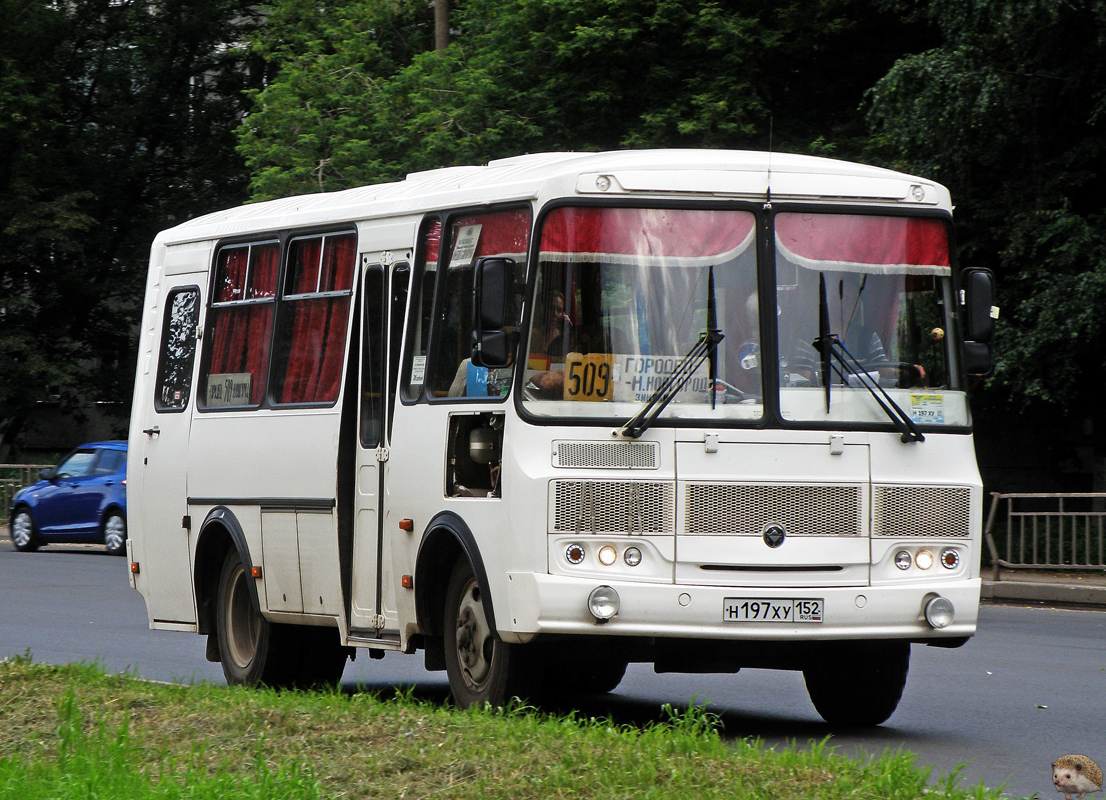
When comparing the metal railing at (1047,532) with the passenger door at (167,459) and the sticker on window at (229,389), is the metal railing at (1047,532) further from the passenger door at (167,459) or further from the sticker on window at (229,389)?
the sticker on window at (229,389)

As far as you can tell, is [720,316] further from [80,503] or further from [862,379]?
[80,503]

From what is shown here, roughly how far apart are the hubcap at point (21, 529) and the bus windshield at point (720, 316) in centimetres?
2377

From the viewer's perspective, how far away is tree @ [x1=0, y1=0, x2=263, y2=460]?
42969 millimetres

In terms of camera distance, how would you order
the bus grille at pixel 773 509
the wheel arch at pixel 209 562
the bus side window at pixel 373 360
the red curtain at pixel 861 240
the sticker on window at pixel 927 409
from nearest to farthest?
1. the bus grille at pixel 773 509
2. the red curtain at pixel 861 240
3. the sticker on window at pixel 927 409
4. the bus side window at pixel 373 360
5. the wheel arch at pixel 209 562

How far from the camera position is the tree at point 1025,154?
22.0 meters

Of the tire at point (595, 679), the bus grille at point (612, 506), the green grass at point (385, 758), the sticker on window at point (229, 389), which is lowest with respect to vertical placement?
the green grass at point (385, 758)

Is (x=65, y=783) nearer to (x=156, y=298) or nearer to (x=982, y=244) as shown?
(x=156, y=298)

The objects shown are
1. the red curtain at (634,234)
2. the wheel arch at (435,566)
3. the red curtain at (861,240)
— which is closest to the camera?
the red curtain at (634,234)

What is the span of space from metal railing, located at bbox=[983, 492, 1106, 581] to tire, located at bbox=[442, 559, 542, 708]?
40.3 feet

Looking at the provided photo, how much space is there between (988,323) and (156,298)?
624 cm

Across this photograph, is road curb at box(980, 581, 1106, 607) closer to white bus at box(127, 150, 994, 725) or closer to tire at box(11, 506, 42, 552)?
white bus at box(127, 150, 994, 725)

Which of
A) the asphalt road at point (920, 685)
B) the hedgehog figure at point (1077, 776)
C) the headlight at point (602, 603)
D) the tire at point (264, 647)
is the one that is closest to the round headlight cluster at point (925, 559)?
the asphalt road at point (920, 685)

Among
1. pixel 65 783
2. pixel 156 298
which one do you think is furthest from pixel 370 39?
pixel 65 783

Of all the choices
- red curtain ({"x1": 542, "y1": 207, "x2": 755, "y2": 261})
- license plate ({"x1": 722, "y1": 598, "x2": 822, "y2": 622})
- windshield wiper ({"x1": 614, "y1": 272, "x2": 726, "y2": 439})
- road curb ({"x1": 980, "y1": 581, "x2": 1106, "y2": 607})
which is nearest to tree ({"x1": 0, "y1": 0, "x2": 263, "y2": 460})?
road curb ({"x1": 980, "y1": 581, "x2": 1106, "y2": 607})
